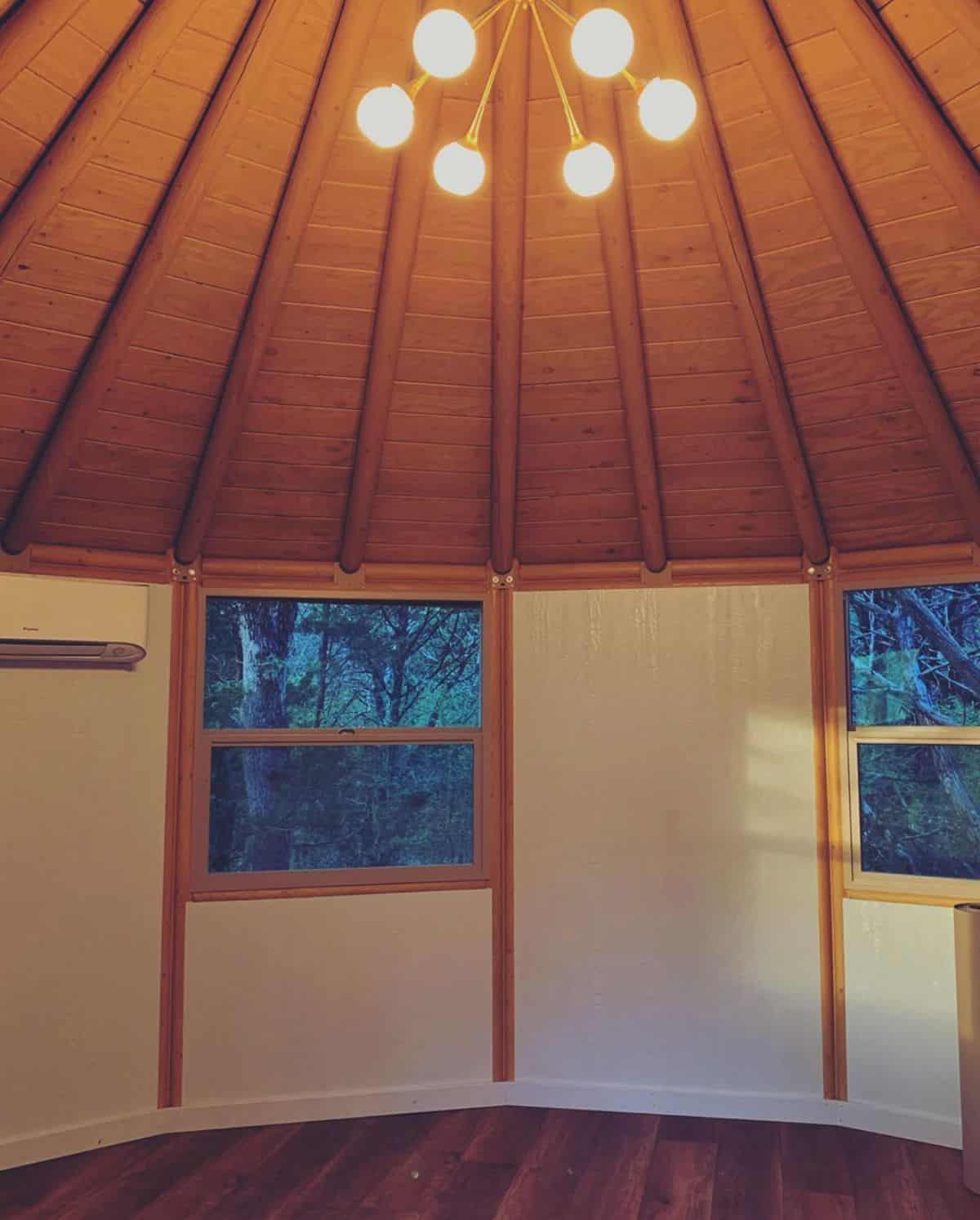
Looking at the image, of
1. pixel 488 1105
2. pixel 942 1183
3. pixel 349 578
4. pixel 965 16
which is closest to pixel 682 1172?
pixel 942 1183

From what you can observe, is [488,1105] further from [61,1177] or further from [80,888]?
[80,888]

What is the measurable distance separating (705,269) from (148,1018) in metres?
3.60

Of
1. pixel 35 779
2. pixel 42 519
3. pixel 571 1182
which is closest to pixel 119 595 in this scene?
pixel 42 519

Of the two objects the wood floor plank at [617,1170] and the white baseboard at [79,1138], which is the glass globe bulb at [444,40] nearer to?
the wood floor plank at [617,1170]

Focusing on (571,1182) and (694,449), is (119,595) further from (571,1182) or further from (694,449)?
(571,1182)

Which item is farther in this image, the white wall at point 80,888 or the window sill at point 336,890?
the window sill at point 336,890

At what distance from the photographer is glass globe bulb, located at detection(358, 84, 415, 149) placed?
232 centimetres

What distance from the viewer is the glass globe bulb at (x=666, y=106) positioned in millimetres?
2297

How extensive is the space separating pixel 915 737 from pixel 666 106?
9.98 feet

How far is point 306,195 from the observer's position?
351cm

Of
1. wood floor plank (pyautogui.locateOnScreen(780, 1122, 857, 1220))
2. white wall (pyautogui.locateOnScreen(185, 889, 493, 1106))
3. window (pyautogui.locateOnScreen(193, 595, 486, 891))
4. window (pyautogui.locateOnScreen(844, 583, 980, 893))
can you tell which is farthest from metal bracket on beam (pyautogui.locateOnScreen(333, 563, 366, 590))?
wood floor plank (pyautogui.locateOnScreen(780, 1122, 857, 1220))

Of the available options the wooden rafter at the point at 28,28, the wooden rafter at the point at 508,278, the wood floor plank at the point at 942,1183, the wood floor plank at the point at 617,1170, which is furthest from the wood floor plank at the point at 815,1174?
the wooden rafter at the point at 28,28

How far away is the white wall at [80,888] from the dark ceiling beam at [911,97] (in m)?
3.26

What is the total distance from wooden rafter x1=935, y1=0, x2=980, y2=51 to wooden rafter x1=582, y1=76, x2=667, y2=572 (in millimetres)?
997
